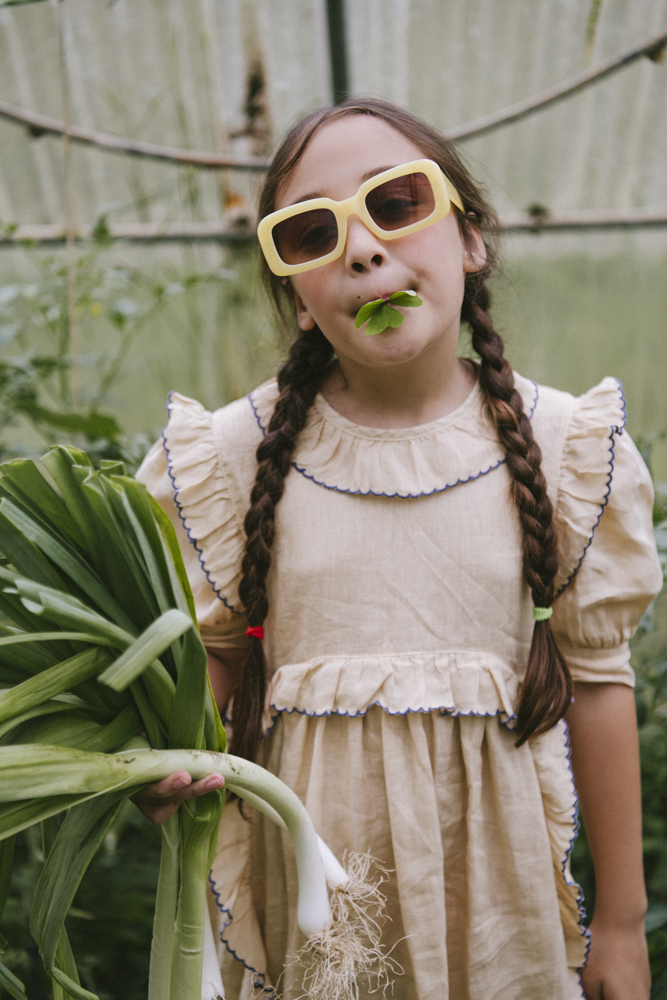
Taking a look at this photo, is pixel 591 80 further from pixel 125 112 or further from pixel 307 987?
pixel 307 987

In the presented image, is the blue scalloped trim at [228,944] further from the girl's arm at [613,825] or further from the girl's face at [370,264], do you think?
the girl's face at [370,264]

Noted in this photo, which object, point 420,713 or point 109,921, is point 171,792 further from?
point 109,921

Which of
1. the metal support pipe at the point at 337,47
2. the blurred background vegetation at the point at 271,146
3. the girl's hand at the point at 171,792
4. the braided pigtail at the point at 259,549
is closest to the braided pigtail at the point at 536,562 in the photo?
the braided pigtail at the point at 259,549

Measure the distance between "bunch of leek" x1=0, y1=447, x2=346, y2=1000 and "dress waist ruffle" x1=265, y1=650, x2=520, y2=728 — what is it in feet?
0.62

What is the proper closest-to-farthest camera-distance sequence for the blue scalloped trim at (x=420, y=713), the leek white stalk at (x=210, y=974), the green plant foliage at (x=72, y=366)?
the leek white stalk at (x=210, y=974) → the blue scalloped trim at (x=420, y=713) → the green plant foliage at (x=72, y=366)

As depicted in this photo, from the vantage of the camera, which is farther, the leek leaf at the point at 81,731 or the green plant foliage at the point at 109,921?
the green plant foliage at the point at 109,921

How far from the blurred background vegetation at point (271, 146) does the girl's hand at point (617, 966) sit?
93cm

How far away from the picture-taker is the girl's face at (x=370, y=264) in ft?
2.55

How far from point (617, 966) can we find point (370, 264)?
2.69 ft

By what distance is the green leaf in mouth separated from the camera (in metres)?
0.76

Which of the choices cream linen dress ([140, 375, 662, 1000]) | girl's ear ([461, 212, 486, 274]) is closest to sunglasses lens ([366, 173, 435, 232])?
girl's ear ([461, 212, 486, 274])

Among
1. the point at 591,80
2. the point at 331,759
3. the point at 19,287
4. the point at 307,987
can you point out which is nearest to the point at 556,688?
the point at 331,759

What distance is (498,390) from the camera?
2.91 feet

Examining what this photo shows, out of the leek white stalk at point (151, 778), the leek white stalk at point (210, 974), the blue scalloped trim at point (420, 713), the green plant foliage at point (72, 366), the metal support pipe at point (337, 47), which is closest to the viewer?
the leek white stalk at point (151, 778)
